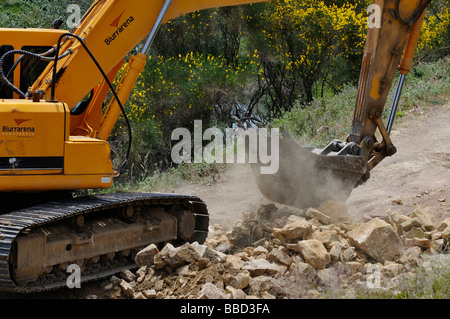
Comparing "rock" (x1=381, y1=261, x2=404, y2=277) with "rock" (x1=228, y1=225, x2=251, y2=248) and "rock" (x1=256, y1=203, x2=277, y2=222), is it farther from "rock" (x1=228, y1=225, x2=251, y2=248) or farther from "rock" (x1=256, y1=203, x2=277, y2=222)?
"rock" (x1=256, y1=203, x2=277, y2=222)

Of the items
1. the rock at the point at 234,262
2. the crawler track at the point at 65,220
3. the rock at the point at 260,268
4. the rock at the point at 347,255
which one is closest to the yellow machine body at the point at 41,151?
the crawler track at the point at 65,220

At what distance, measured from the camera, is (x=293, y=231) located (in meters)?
6.53

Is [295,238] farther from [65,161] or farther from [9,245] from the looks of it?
[9,245]

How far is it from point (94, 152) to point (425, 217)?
3.92 meters

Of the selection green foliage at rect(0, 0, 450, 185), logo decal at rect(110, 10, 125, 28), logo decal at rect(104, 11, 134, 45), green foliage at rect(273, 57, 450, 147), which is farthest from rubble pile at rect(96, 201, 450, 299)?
green foliage at rect(0, 0, 450, 185)

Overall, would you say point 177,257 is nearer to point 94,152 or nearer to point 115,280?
point 115,280

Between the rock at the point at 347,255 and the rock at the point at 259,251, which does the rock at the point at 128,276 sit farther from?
the rock at the point at 347,255

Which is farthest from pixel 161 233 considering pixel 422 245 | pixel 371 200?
pixel 371 200

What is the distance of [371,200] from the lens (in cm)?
898

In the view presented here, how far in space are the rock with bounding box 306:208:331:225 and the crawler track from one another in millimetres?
1201

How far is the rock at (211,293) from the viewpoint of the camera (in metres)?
5.00

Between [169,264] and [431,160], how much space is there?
6.06m

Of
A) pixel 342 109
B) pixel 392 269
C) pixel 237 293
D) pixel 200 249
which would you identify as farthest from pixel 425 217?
pixel 342 109

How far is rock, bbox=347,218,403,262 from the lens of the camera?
20.6 feet
